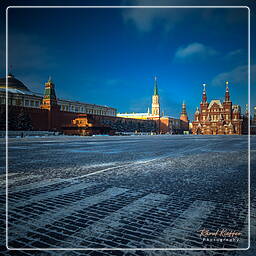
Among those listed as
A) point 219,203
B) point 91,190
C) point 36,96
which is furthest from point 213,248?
point 36,96

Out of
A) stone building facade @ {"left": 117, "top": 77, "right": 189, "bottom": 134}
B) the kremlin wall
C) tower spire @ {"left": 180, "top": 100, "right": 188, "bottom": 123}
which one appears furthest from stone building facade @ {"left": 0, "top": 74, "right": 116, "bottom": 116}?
tower spire @ {"left": 180, "top": 100, "right": 188, "bottom": 123}

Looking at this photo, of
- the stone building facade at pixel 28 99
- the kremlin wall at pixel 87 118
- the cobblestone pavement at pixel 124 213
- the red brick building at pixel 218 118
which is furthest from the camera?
the red brick building at pixel 218 118

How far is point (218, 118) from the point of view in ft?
253

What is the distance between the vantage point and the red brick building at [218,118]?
241 feet

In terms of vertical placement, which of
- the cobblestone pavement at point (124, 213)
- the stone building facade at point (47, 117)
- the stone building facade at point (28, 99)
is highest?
the stone building facade at point (28, 99)

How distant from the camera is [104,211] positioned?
2.86 meters

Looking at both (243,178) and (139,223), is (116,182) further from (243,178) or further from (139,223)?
(243,178)

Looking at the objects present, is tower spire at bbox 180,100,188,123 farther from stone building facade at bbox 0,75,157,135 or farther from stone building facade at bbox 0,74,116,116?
stone building facade at bbox 0,75,157,135

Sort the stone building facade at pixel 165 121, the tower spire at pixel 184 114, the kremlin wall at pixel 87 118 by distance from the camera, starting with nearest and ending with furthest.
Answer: the kremlin wall at pixel 87 118, the stone building facade at pixel 165 121, the tower spire at pixel 184 114

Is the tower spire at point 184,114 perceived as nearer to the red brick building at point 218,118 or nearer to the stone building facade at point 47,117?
the red brick building at point 218,118

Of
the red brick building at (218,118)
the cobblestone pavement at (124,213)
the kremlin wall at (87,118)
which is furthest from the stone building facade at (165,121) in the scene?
the cobblestone pavement at (124,213)

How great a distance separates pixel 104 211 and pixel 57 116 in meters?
47.7

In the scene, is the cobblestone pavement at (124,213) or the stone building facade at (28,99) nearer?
the cobblestone pavement at (124,213)

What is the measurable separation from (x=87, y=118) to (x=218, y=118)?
51.6m
